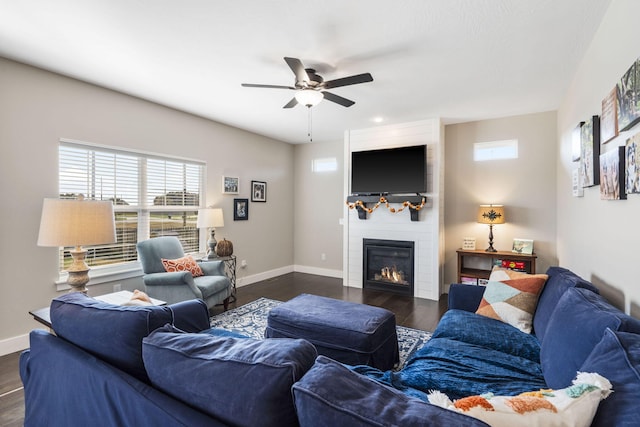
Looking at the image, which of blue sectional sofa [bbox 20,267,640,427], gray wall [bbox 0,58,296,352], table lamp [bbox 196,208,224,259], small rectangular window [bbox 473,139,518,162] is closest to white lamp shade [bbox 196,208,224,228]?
table lamp [bbox 196,208,224,259]

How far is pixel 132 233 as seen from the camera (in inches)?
154

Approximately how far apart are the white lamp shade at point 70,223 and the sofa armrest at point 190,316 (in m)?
0.67

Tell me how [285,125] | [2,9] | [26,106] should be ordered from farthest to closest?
[285,125] < [26,106] < [2,9]

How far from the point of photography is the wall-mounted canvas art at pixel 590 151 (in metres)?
2.21

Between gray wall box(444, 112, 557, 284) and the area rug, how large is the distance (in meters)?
1.94

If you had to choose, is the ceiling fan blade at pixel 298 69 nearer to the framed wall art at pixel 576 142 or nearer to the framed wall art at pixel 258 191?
the framed wall art at pixel 576 142

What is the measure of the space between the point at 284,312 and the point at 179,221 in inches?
101

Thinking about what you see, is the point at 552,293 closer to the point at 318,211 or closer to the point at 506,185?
the point at 506,185

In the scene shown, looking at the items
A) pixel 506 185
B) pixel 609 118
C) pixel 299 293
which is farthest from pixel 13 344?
pixel 506 185

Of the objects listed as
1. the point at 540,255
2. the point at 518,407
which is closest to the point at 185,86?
the point at 518,407

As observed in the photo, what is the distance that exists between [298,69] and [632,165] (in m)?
2.21

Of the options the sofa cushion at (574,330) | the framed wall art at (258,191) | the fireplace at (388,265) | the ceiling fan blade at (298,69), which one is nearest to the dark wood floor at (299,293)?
the fireplace at (388,265)

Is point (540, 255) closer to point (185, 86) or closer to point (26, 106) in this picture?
point (185, 86)

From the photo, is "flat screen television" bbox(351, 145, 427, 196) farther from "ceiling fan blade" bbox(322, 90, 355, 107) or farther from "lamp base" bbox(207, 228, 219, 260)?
"lamp base" bbox(207, 228, 219, 260)
